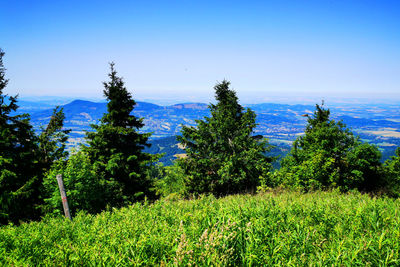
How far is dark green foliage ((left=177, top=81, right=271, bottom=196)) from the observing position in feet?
63.4

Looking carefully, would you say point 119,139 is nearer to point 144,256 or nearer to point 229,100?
point 229,100

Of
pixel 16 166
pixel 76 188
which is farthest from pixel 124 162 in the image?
pixel 16 166

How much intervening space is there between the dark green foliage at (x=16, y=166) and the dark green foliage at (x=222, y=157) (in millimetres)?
12516

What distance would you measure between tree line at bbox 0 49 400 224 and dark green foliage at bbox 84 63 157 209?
8cm

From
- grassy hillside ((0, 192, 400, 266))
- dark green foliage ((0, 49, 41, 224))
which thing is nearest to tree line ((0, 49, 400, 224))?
dark green foliage ((0, 49, 41, 224))

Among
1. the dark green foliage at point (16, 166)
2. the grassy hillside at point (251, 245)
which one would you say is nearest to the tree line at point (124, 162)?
the dark green foliage at point (16, 166)

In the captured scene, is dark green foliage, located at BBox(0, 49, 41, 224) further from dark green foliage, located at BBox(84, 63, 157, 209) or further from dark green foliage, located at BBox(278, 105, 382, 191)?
dark green foliage, located at BBox(278, 105, 382, 191)

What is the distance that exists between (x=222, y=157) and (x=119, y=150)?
962 cm

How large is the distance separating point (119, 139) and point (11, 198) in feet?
26.7

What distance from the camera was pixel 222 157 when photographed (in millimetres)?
20203

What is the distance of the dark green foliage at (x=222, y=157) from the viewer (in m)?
19.3

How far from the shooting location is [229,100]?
1030 inches

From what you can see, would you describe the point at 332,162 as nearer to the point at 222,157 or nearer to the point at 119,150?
the point at 222,157

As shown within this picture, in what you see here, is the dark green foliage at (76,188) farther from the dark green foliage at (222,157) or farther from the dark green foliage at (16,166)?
the dark green foliage at (222,157)
